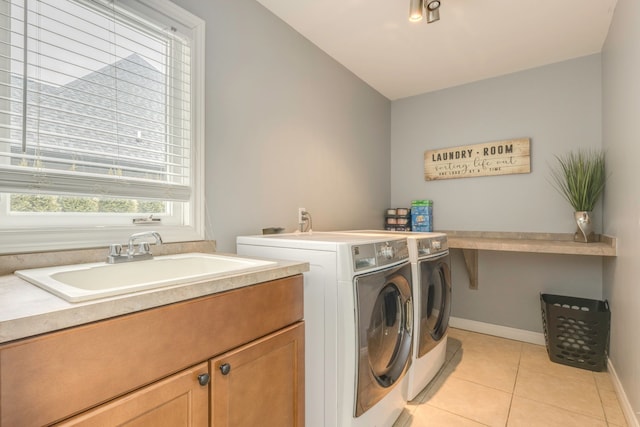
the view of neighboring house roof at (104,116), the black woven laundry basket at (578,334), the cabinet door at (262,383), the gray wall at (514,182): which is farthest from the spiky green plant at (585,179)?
the view of neighboring house roof at (104,116)

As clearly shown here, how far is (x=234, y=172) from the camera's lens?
174 centimetres

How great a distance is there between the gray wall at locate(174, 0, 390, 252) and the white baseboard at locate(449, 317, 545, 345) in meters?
1.29

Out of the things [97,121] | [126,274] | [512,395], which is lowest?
[512,395]

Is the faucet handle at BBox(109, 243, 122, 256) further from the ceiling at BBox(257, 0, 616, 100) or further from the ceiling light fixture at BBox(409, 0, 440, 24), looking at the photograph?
the ceiling light fixture at BBox(409, 0, 440, 24)

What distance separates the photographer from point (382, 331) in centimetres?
145

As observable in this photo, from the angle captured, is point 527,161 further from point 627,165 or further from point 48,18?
point 48,18

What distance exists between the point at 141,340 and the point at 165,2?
57.4 inches

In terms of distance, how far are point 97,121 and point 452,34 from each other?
86.7 inches

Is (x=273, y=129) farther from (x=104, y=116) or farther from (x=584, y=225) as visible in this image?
(x=584, y=225)

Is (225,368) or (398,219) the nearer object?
(225,368)

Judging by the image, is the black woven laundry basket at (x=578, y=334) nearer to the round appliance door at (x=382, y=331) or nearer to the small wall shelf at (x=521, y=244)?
the small wall shelf at (x=521, y=244)

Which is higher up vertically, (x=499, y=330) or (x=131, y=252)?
(x=131, y=252)

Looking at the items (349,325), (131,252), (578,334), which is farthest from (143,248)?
(578,334)

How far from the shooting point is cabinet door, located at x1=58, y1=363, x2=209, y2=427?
2.26ft
